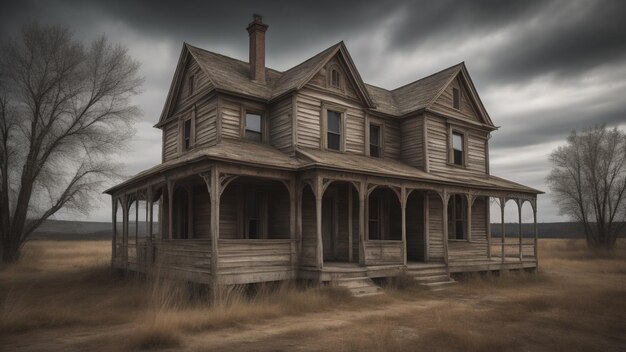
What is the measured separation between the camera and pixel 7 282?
18.9 metres

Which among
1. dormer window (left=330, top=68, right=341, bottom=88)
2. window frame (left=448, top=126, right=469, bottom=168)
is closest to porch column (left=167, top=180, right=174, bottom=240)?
dormer window (left=330, top=68, right=341, bottom=88)

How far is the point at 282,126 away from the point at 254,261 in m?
6.14

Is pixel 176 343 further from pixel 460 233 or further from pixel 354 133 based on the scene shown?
pixel 460 233

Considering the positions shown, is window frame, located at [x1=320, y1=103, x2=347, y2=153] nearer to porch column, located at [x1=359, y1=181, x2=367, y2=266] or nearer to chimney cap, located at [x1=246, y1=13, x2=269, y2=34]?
porch column, located at [x1=359, y1=181, x2=367, y2=266]

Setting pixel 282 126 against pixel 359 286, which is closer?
pixel 359 286

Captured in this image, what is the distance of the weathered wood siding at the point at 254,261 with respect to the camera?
1309cm

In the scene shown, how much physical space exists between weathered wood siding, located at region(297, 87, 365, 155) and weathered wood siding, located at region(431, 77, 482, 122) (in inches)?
163

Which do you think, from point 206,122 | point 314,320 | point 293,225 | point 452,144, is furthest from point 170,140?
point 452,144

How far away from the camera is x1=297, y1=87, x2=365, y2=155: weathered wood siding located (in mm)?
17484

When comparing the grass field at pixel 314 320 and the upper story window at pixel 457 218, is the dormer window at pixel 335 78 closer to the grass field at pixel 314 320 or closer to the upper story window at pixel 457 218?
the upper story window at pixel 457 218

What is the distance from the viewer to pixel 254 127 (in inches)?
718

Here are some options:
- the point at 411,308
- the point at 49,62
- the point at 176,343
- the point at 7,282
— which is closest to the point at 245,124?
the point at 411,308

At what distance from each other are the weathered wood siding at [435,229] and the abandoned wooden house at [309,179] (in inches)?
2.4

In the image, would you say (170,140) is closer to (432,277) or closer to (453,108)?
(432,277)
